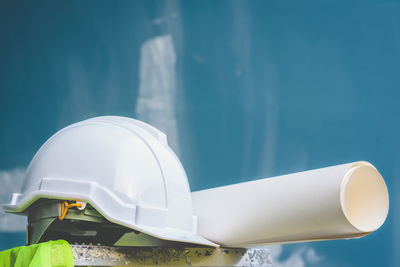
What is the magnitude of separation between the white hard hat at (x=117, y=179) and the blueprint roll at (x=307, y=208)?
→ 0.41 ft

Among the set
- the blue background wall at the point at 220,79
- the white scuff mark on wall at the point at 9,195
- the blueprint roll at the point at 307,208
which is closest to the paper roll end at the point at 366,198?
the blueprint roll at the point at 307,208

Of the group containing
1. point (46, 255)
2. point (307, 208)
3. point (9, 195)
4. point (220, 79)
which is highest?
point (220, 79)

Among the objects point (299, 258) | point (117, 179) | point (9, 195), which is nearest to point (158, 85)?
point (9, 195)

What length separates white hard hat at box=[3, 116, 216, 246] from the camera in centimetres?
108

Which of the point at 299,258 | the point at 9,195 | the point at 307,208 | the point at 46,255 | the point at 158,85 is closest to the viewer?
the point at 46,255

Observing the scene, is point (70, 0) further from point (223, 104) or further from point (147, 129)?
point (147, 129)

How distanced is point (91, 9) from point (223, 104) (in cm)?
112

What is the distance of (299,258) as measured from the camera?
88.0 inches

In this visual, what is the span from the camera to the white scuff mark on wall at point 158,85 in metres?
2.57

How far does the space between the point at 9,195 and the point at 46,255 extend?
177 centimetres

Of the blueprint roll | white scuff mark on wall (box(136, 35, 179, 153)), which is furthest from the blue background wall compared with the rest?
the blueprint roll

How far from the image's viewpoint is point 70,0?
9.24ft

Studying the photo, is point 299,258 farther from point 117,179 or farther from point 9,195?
point 9,195

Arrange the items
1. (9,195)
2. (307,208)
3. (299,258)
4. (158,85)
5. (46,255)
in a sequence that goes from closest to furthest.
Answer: (46,255) < (307,208) < (299,258) < (9,195) < (158,85)
